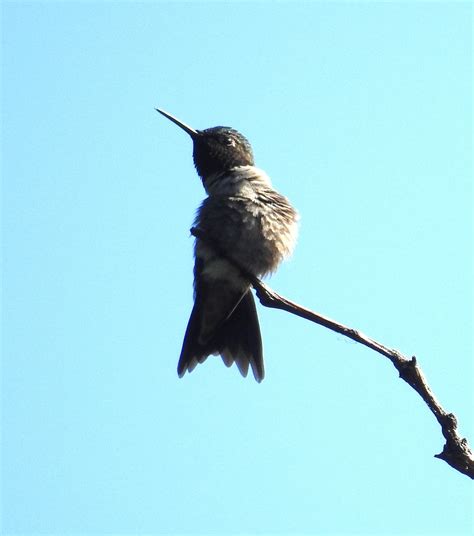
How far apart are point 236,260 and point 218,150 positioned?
1.39 metres

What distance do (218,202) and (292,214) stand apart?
486 mm

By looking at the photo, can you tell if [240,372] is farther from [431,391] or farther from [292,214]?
[431,391]

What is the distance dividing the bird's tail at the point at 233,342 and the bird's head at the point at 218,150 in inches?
43.1

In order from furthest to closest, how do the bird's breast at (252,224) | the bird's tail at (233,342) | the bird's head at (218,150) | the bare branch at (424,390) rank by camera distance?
1. the bird's head at (218,150)
2. the bird's tail at (233,342)
3. the bird's breast at (252,224)
4. the bare branch at (424,390)

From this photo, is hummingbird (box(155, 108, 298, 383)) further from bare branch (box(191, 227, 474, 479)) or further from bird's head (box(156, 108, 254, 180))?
bare branch (box(191, 227, 474, 479))

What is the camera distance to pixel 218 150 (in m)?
6.04

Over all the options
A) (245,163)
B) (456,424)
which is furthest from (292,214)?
(456,424)

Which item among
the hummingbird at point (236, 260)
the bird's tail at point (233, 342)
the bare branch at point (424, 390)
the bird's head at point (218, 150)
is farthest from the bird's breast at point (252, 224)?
the bare branch at point (424, 390)

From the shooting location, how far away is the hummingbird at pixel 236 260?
4922mm

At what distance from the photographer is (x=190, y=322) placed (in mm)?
5270

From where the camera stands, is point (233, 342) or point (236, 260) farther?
point (233, 342)

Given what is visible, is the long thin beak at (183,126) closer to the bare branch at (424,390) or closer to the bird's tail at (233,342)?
the bird's tail at (233,342)

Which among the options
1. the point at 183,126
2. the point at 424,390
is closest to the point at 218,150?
the point at 183,126

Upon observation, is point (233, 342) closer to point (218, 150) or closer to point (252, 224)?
point (252, 224)
